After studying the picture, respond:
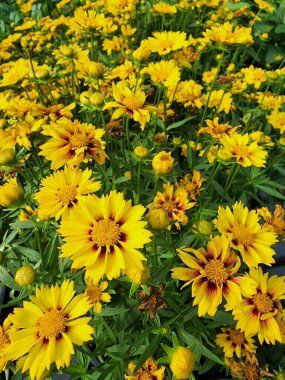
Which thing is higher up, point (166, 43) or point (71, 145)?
point (166, 43)

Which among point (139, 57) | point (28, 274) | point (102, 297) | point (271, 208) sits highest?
point (139, 57)

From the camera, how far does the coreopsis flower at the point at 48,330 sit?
0.74 meters

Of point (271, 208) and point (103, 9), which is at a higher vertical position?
point (103, 9)

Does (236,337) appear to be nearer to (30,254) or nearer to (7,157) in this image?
(30,254)

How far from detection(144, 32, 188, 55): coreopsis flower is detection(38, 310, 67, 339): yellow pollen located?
1.08 meters

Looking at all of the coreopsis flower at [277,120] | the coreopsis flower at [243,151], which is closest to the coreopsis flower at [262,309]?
the coreopsis flower at [243,151]

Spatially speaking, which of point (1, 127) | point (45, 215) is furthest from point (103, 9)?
point (45, 215)

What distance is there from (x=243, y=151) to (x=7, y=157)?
70cm

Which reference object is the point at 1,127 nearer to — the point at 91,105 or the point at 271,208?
the point at 91,105

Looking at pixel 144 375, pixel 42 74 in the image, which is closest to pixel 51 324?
pixel 144 375

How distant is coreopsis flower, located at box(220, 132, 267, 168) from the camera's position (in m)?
1.15

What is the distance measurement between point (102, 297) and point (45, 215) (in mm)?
275

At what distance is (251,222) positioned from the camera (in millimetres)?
929

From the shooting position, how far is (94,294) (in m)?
Answer: 1.02
